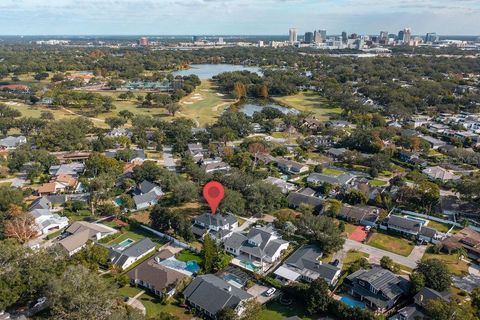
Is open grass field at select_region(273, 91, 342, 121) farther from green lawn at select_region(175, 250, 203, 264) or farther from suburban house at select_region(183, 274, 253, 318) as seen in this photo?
suburban house at select_region(183, 274, 253, 318)

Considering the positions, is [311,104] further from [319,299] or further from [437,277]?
[319,299]

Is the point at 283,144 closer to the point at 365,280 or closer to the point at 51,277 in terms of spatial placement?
the point at 365,280

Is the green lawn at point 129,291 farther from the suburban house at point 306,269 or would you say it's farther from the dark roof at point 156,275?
the suburban house at point 306,269

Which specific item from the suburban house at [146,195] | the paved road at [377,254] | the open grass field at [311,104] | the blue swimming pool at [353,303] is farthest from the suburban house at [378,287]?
the open grass field at [311,104]

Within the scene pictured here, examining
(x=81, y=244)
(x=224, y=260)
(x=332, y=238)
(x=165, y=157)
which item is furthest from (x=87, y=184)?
(x=332, y=238)

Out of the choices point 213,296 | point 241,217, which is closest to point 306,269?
point 213,296

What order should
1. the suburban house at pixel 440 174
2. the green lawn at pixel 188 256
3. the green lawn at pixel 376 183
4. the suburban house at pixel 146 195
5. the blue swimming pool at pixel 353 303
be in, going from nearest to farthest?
the blue swimming pool at pixel 353 303 < the green lawn at pixel 188 256 < the suburban house at pixel 146 195 < the green lawn at pixel 376 183 < the suburban house at pixel 440 174

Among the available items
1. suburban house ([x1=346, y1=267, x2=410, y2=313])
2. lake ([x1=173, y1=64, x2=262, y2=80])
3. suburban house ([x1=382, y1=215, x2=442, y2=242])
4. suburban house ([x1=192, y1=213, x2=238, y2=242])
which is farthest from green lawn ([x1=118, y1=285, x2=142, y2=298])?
lake ([x1=173, y1=64, x2=262, y2=80])
